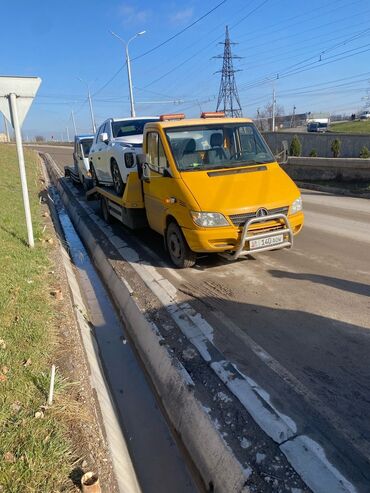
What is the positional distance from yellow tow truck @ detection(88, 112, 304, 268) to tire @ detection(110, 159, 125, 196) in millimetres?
1430

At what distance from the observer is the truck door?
6.32 meters

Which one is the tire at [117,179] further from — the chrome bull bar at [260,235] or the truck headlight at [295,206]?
the truck headlight at [295,206]

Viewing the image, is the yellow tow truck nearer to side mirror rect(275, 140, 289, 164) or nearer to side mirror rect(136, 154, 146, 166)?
side mirror rect(136, 154, 146, 166)

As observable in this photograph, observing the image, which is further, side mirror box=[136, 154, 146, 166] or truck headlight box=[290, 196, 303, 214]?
side mirror box=[136, 154, 146, 166]

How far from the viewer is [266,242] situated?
18.8ft

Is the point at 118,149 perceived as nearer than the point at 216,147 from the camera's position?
No

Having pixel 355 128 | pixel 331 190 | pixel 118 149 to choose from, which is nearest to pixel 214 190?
pixel 118 149

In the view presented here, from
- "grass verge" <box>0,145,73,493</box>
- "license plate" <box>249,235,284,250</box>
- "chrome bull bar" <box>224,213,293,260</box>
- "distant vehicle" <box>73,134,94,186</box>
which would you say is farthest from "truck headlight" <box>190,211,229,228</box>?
"distant vehicle" <box>73,134,94,186</box>

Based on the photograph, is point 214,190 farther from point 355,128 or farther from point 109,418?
point 355,128

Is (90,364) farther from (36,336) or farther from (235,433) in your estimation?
(235,433)

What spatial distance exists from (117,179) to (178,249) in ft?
11.7

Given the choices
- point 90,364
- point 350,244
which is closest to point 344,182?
point 350,244

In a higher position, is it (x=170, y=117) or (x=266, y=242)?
(x=170, y=117)

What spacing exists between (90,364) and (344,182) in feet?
41.7
